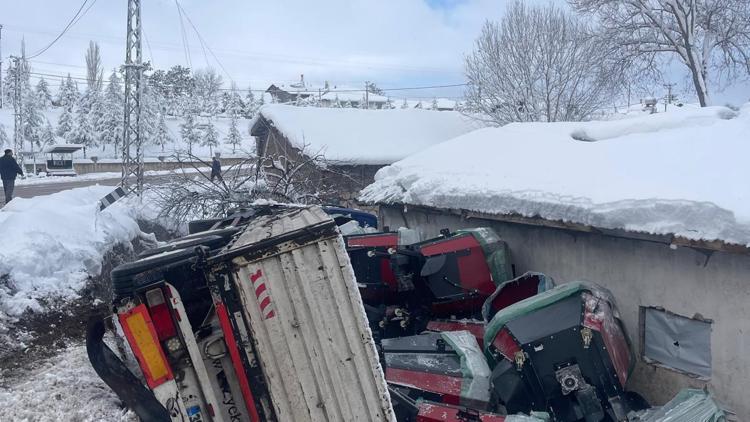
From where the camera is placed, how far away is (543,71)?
22531mm

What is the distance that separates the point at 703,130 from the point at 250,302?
22.2 feet

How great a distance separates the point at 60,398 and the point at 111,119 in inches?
2206

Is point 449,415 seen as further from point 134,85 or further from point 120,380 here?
point 134,85

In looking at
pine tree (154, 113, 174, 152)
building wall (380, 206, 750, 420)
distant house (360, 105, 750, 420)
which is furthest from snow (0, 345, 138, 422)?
pine tree (154, 113, 174, 152)

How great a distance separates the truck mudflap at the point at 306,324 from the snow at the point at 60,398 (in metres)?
2.79

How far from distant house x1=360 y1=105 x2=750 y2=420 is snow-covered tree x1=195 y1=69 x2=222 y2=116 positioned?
7397 cm

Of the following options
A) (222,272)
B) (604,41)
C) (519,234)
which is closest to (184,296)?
(222,272)

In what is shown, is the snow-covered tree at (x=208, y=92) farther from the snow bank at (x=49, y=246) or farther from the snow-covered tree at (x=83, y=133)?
the snow bank at (x=49, y=246)

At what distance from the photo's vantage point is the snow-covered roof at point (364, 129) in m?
19.4

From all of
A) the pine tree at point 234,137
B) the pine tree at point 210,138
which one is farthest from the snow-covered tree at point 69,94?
the pine tree at point 234,137

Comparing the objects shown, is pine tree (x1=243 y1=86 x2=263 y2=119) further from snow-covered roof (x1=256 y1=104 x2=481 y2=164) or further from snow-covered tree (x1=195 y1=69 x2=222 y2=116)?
snow-covered roof (x1=256 y1=104 x2=481 y2=164)

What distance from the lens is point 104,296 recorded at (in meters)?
8.93

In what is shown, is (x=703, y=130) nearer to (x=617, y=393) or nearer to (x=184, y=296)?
(x=617, y=393)

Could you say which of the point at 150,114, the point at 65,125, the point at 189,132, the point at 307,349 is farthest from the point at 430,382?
the point at 65,125
